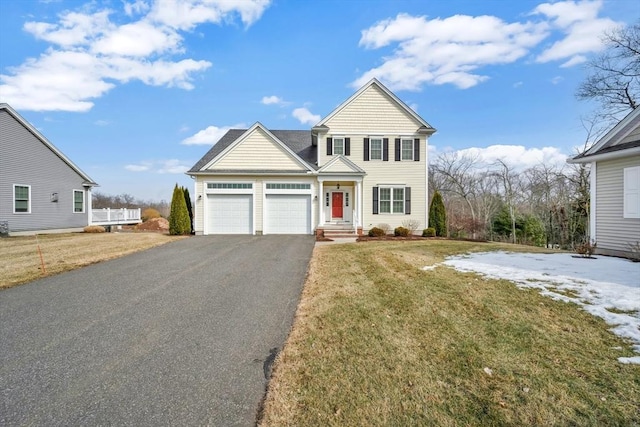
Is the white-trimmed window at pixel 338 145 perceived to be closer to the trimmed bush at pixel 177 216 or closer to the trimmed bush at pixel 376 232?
the trimmed bush at pixel 376 232

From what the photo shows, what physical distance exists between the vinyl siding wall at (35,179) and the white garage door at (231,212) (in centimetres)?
1013

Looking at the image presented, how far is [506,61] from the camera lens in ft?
53.6

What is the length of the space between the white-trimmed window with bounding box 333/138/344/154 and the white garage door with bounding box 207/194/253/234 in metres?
5.44

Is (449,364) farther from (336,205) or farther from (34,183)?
(34,183)

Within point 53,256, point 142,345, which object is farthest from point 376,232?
point 142,345

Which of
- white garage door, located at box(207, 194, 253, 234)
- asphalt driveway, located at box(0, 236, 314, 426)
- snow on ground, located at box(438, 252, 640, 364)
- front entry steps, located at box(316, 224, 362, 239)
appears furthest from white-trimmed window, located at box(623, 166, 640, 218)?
white garage door, located at box(207, 194, 253, 234)

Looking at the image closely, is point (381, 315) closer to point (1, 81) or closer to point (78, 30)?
point (78, 30)

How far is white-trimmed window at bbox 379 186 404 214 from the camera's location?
17.4 metres

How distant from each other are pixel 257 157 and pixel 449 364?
48.8ft

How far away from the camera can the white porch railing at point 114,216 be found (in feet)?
71.2

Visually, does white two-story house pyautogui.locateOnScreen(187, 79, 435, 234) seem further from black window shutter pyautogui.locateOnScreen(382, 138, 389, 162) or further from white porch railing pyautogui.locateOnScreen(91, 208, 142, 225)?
white porch railing pyautogui.locateOnScreen(91, 208, 142, 225)

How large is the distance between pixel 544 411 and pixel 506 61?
18638 mm

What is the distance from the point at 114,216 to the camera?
2336cm

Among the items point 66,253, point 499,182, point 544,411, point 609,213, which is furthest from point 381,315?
point 499,182
